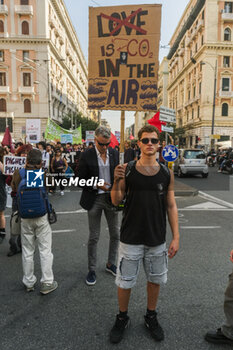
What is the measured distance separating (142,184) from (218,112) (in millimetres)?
42210

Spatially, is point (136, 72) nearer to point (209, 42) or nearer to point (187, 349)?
point (187, 349)

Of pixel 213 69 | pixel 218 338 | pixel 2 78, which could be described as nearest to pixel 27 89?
pixel 2 78

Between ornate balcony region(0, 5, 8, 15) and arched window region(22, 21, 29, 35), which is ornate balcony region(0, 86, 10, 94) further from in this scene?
ornate balcony region(0, 5, 8, 15)

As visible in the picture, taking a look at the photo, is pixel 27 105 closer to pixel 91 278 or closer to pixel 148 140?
pixel 91 278

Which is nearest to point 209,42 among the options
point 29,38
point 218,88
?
point 218,88

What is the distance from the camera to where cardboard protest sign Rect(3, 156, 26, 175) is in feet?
15.4

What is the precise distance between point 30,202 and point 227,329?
2220 mm

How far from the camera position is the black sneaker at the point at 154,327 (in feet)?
7.20

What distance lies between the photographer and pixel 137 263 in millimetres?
2217

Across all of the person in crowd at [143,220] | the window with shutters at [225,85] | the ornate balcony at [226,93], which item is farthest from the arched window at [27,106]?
the person in crowd at [143,220]

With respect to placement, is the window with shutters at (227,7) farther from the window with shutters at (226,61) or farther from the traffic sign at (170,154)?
the traffic sign at (170,154)

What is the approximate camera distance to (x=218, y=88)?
40.0m

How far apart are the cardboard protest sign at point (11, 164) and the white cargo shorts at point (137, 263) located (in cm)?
320

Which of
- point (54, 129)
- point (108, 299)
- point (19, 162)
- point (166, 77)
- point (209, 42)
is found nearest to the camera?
point (108, 299)
